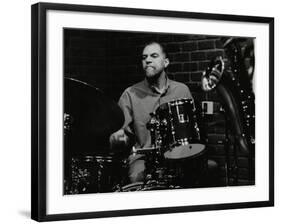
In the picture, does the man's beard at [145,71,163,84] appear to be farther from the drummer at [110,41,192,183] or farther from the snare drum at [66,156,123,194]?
the snare drum at [66,156,123,194]

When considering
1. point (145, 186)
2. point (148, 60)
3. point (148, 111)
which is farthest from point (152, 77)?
point (145, 186)

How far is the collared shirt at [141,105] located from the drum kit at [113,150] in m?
0.03

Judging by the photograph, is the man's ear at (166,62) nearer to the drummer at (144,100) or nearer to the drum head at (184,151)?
the drummer at (144,100)

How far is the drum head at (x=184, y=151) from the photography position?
197 inches

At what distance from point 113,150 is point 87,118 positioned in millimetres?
273

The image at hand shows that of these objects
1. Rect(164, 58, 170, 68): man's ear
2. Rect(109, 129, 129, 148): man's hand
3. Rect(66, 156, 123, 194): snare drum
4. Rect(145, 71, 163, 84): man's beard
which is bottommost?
Rect(66, 156, 123, 194): snare drum

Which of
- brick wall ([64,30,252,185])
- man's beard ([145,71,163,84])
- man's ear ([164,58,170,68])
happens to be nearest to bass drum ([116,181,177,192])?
brick wall ([64,30,252,185])

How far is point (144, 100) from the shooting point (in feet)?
16.1

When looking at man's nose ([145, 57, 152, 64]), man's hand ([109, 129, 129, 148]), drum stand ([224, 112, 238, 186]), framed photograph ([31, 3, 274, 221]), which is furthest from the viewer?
drum stand ([224, 112, 238, 186])

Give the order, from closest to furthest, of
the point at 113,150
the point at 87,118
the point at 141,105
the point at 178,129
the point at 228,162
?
1. the point at 87,118
2. the point at 113,150
3. the point at 141,105
4. the point at 178,129
5. the point at 228,162

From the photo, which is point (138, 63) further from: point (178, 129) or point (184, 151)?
point (184, 151)

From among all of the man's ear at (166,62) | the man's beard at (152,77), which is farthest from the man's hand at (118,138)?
the man's ear at (166,62)

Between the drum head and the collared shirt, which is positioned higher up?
the collared shirt

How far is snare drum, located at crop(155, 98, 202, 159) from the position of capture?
496cm
